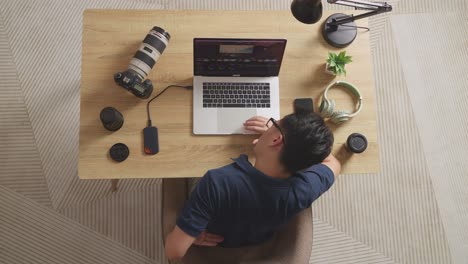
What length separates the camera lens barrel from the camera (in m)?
1.48

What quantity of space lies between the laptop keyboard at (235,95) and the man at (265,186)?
0.30 meters

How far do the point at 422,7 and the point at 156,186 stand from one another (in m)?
1.89

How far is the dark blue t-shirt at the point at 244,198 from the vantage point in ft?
4.06

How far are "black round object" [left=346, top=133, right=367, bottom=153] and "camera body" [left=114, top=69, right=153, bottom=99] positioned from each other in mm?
779

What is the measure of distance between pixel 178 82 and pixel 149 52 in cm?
16

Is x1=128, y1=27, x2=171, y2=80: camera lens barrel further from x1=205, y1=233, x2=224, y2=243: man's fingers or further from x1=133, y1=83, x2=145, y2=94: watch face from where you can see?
x1=205, y1=233, x2=224, y2=243: man's fingers

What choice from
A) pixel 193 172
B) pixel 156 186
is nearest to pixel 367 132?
pixel 193 172

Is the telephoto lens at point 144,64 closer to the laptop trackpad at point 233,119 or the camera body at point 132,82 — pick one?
the camera body at point 132,82

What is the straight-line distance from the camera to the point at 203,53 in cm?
145

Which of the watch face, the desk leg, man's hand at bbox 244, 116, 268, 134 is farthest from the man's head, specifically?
the desk leg

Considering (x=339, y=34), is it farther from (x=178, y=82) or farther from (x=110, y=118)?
(x=110, y=118)

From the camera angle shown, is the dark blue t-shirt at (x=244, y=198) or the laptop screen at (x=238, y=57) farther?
the laptop screen at (x=238, y=57)

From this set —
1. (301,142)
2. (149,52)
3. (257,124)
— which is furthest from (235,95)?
(301,142)

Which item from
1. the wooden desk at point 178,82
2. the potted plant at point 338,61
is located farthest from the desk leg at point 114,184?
the potted plant at point 338,61
